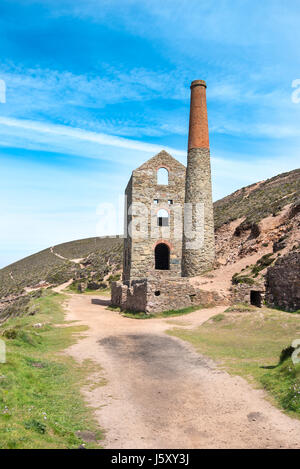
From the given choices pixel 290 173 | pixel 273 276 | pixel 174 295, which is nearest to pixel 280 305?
pixel 273 276

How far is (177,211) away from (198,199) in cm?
187

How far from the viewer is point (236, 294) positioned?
836 inches

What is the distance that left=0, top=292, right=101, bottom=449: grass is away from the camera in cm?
550

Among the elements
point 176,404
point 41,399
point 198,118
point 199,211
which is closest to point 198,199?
point 199,211

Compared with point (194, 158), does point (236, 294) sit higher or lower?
lower

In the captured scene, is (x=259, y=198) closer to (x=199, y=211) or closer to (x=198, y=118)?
(x=198, y=118)

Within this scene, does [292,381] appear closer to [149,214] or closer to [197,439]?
[197,439]

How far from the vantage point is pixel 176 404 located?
7449mm

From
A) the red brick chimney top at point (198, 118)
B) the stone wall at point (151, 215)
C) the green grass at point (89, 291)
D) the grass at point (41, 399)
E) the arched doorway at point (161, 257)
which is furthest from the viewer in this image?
the green grass at point (89, 291)

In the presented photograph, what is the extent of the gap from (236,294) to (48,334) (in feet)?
36.3

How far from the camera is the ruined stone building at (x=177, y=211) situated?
2738 cm

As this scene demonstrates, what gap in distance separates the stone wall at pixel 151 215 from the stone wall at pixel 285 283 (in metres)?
9.05

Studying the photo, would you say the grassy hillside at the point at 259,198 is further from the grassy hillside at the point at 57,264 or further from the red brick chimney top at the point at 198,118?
the grassy hillside at the point at 57,264

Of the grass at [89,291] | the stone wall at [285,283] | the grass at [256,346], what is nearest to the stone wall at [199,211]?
the stone wall at [285,283]
